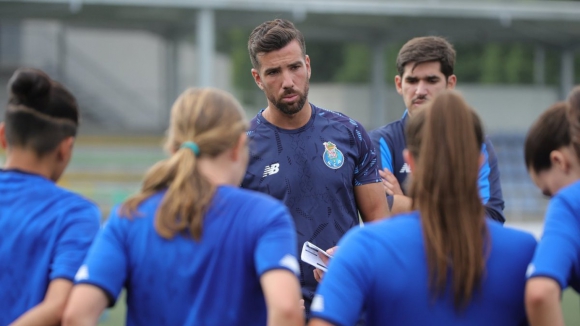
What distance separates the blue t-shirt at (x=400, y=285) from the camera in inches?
86.9

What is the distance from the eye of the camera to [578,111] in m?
2.43

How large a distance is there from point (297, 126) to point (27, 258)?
1.63 m

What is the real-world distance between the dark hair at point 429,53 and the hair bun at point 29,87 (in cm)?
228

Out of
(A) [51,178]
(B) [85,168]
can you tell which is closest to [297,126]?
(A) [51,178]

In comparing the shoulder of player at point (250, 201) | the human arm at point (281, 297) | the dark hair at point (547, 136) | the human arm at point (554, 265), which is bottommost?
the human arm at point (281, 297)

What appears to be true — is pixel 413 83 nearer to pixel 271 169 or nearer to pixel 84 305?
pixel 271 169

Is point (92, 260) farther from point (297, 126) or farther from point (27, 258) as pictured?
point (297, 126)

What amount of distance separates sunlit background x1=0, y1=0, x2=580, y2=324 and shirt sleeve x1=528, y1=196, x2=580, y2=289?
13.8m

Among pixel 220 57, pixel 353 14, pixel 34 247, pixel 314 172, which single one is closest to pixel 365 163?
pixel 314 172

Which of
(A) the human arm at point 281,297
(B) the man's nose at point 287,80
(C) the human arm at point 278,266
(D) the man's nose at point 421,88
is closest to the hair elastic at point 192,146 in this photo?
(C) the human arm at point 278,266

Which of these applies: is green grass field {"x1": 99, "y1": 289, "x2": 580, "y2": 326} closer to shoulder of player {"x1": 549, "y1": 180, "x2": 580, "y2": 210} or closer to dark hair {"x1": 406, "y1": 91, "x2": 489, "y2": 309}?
shoulder of player {"x1": 549, "y1": 180, "x2": 580, "y2": 210}

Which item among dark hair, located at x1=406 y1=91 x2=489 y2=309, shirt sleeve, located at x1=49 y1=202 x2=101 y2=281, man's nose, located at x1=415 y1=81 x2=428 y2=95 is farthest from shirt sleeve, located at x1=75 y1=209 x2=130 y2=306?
man's nose, located at x1=415 y1=81 x2=428 y2=95

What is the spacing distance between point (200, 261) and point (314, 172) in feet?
4.83

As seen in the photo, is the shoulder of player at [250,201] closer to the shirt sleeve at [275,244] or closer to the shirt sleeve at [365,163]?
the shirt sleeve at [275,244]
